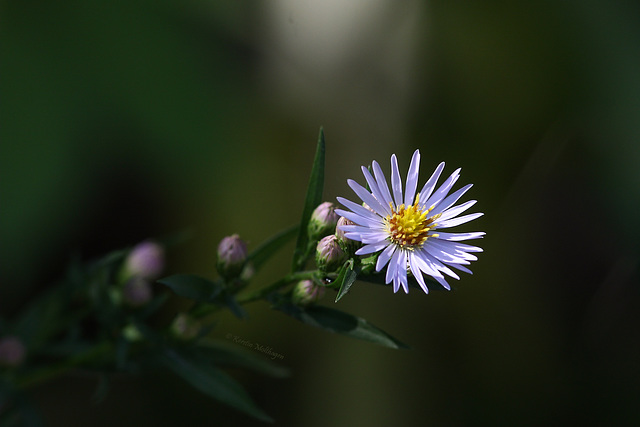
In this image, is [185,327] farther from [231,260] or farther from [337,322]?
[337,322]

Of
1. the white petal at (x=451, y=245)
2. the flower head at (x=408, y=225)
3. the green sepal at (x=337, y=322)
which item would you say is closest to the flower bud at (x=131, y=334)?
the green sepal at (x=337, y=322)

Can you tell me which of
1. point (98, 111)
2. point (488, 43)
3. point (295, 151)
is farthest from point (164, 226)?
point (488, 43)

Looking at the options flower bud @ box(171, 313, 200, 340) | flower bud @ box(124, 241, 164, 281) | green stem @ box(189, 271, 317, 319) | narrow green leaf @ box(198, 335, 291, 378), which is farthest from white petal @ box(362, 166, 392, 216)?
flower bud @ box(124, 241, 164, 281)

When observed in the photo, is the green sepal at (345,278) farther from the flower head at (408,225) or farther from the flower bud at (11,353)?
the flower bud at (11,353)

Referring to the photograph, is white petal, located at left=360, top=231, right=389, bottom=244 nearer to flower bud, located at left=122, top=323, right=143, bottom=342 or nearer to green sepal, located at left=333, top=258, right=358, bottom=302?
green sepal, located at left=333, top=258, right=358, bottom=302

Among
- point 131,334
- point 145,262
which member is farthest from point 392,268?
point 145,262

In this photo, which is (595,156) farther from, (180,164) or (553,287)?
(180,164)
